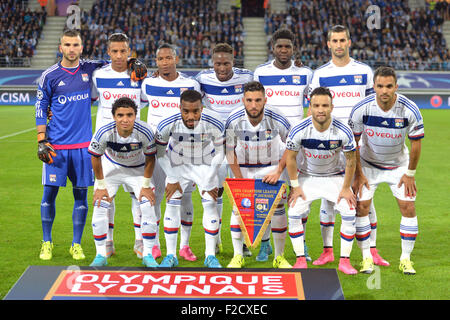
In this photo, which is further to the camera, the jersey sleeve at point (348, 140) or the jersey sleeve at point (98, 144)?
the jersey sleeve at point (98, 144)

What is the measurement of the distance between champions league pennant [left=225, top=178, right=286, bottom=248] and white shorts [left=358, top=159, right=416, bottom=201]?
2.81 ft

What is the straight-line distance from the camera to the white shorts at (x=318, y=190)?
19.3ft

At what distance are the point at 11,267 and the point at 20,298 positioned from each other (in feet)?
3.94

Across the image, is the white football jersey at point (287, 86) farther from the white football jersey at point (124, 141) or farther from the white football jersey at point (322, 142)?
the white football jersey at point (124, 141)

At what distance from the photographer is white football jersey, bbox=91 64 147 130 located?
21.4 ft

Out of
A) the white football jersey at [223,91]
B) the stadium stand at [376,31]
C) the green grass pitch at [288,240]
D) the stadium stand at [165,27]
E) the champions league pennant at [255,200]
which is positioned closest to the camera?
the green grass pitch at [288,240]

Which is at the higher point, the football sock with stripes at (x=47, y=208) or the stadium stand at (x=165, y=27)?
the stadium stand at (x=165, y=27)

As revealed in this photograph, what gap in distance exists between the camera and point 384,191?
10234mm

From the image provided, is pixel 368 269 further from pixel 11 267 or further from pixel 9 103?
pixel 9 103

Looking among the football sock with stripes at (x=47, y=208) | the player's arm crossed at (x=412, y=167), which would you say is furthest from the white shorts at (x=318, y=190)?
the football sock with stripes at (x=47, y=208)

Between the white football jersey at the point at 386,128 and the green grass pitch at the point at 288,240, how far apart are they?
114cm

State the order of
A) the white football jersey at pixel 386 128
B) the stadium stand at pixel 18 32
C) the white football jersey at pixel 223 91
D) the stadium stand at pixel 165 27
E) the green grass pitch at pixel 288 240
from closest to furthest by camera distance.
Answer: the green grass pitch at pixel 288 240, the white football jersey at pixel 386 128, the white football jersey at pixel 223 91, the stadium stand at pixel 18 32, the stadium stand at pixel 165 27

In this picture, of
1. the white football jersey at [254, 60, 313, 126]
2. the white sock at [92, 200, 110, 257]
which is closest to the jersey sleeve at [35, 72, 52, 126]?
the white sock at [92, 200, 110, 257]
